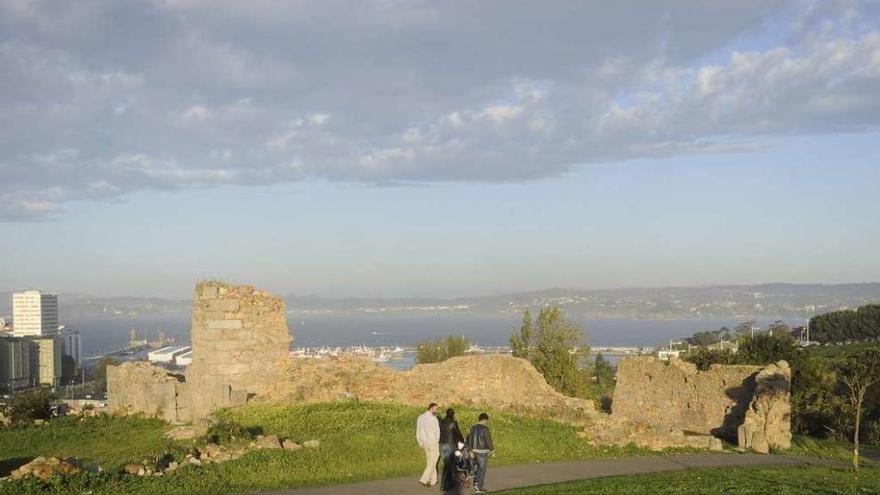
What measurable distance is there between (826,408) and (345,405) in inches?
667

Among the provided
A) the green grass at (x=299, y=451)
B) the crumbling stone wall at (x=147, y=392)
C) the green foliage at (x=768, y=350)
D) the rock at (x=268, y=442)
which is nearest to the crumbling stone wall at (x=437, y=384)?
the green grass at (x=299, y=451)

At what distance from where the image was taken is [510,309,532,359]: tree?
39.6m

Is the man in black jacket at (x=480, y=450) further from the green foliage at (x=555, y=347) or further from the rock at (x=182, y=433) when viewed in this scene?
the green foliage at (x=555, y=347)

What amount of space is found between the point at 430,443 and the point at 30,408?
16.0m

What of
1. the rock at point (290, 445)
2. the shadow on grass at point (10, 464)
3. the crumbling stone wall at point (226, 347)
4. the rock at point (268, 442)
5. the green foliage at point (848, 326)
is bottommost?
the green foliage at point (848, 326)

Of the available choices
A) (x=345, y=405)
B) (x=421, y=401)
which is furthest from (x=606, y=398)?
(x=345, y=405)

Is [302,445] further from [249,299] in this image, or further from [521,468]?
[249,299]

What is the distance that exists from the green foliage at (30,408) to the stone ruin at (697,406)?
55.5 feet

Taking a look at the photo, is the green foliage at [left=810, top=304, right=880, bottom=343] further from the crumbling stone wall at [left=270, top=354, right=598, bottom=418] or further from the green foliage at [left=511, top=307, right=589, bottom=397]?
the crumbling stone wall at [left=270, top=354, right=598, bottom=418]

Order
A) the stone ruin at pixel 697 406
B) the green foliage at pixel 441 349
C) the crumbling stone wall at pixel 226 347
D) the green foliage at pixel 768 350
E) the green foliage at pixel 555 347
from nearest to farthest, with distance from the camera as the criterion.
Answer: the stone ruin at pixel 697 406
the crumbling stone wall at pixel 226 347
the green foliage at pixel 768 350
the green foliage at pixel 555 347
the green foliage at pixel 441 349

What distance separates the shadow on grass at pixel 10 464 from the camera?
51.4 ft

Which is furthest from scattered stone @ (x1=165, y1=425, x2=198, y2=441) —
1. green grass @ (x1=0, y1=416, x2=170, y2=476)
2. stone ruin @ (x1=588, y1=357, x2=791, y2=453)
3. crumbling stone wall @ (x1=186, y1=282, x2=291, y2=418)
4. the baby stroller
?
stone ruin @ (x1=588, y1=357, x2=791, y2=453)

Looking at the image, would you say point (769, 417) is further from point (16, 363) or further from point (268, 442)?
point (16, 363)

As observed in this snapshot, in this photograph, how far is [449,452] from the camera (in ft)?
45.9
